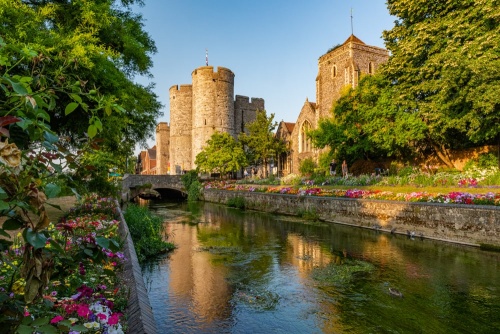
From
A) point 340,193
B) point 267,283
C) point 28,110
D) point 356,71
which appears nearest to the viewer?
point 28,110

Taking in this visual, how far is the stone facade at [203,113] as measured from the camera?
47812mm

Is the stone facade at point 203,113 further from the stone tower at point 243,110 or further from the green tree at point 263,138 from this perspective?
the green tree at point 263,138

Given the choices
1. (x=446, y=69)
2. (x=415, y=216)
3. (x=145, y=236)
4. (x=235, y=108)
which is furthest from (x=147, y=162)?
(x=415, y=216)

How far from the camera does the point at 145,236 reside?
35.1 ft

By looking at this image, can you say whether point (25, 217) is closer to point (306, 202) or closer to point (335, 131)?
point (306, 202)

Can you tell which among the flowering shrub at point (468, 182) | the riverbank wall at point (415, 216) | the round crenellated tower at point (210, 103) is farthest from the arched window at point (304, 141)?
the flowering shrub at point (468, 182)

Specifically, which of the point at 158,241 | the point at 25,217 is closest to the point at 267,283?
the point at 158,241

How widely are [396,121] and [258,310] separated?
1702 cm

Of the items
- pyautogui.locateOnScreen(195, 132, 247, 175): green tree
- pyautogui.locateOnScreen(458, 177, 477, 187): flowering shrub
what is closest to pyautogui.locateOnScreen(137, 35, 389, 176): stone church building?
pyautogui.locateOnScreen(195, 132, 247, 175): green tree

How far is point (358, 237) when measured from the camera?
1266cm

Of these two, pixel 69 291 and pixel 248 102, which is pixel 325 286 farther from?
pixel 248 102

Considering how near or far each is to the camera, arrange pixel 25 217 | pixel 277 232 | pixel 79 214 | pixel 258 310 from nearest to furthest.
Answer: pixel 25 217 < pixel 258 310 < pixel 79 214 < pixel 277 232

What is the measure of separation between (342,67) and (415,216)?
28496 mm

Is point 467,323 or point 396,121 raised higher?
point 396,121
